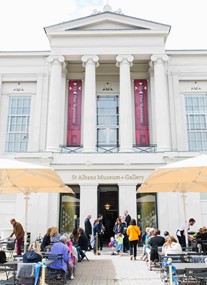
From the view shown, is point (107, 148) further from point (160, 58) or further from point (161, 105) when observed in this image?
point (160, 58)

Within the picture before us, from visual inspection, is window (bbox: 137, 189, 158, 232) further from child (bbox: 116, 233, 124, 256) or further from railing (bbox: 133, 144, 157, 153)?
child (bbox: 116, 233, 124, 256)

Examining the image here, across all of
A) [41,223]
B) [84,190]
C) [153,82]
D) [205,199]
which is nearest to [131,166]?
[84,190]

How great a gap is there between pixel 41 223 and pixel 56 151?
4.97 meters

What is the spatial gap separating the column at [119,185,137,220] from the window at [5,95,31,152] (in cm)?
893

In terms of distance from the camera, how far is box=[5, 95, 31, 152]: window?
80.0ft

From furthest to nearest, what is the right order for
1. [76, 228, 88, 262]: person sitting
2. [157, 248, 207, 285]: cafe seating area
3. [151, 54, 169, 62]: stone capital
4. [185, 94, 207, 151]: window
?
[185, 94, 207, 151]: window, [151, 54, 169, 62]: stone capital, [76, 228, 88, 262]: person sitting, [157, 248, 207, 285]: cafe seating area

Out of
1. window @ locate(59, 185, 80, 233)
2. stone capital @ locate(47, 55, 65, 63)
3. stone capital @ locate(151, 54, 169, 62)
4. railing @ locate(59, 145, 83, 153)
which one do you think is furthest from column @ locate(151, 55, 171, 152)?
stone capital @ locate(47, 55, 65, 63)

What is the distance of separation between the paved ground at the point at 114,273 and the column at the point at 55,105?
10.9 m

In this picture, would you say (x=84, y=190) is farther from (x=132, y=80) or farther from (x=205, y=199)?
(x=132, y=80)

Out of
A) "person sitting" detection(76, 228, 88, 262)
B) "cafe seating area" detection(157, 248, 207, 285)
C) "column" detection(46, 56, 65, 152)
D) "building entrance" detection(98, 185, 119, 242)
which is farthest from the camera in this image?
"column" detection(46, 56, 65, 152)

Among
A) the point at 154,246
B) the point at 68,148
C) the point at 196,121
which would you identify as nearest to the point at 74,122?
the point at 68,148

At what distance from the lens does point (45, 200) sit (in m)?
19.6

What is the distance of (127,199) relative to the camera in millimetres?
19734

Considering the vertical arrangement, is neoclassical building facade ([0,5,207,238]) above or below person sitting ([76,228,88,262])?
above
